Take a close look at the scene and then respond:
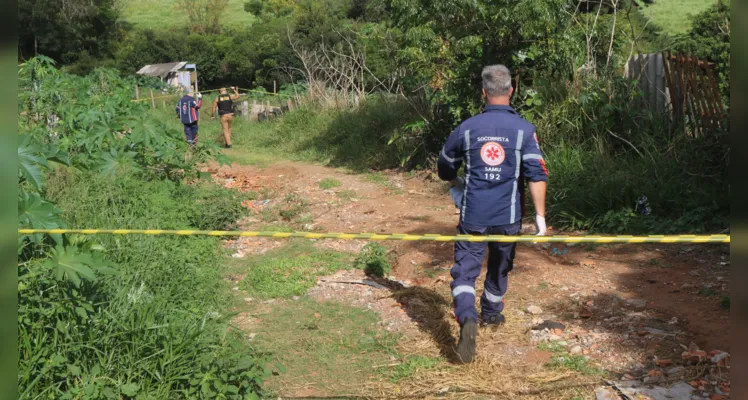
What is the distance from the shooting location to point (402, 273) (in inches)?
258

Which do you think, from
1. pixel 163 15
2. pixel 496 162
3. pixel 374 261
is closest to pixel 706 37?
pixel 374 261

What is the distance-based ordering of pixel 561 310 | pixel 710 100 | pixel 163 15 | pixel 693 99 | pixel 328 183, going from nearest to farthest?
pixel 561 310
pixel 710 100
pixel 693 99
pixel 328 183
pixel 163 15

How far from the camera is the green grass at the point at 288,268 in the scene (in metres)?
6.09

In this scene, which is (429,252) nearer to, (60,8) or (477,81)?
(477,81)

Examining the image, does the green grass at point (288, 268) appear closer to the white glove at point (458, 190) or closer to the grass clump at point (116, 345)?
the grass clump at point (116, 345)

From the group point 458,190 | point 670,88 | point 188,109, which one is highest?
point 670,88

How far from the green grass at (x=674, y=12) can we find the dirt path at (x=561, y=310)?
25924 millimetres

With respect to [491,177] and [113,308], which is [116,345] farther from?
[491,177]

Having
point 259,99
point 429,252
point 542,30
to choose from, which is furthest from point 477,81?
point 259,99

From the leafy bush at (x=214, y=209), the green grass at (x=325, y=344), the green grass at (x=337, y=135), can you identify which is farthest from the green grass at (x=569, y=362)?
the green grass at (x=337, y=135)

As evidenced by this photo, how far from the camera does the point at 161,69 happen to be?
34906mm

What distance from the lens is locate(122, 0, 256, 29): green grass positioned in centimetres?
4728

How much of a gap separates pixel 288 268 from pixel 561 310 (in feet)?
8.53

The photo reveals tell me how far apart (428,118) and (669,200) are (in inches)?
203
